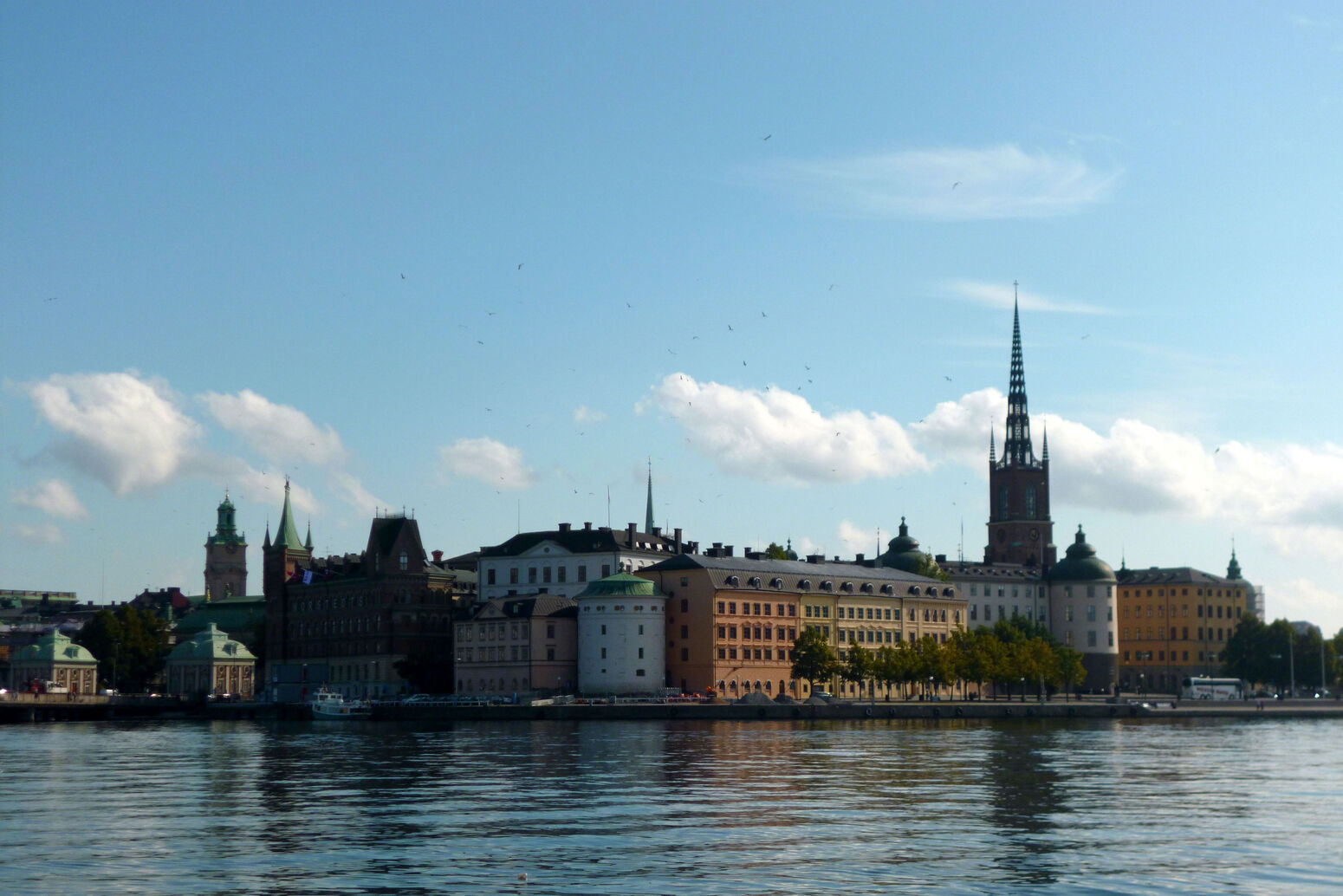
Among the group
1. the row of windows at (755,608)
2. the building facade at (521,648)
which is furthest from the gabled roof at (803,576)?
the building facade at (521,648)

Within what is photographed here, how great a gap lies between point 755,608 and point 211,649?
60.3 meters

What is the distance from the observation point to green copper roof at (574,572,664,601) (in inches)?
5733

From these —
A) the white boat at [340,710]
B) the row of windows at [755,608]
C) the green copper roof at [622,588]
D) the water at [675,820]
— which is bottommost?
the white boat at [340,710]

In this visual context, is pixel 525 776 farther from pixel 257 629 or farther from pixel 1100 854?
pixel 257 629

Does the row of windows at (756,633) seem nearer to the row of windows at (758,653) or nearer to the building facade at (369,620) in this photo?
the row of windows at (758,653)

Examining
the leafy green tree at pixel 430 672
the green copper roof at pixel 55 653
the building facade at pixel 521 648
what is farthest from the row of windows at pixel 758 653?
the green copper roof at pixel 55 653

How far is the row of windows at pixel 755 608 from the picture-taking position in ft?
485

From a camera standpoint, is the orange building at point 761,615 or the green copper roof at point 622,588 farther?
the orange building at point 761,615

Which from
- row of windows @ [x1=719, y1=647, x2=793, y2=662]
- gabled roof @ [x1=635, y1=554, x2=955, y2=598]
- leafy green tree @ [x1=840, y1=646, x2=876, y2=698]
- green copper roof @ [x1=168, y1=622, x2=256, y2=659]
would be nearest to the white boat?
row of windows @ [x1=719, y1=647, x2=793, y2=662]

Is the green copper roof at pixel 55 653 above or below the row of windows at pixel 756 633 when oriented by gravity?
below

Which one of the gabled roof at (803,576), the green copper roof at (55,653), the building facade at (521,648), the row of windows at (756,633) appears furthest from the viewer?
the green copper roof at (55,653)

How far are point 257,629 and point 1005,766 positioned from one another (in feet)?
466

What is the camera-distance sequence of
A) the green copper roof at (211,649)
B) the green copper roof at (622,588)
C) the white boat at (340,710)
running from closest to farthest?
the white boat at (340,710), the green copper roof at (622,588), the green copper roof at (211,649)

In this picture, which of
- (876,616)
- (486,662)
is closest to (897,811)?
(486,662)
